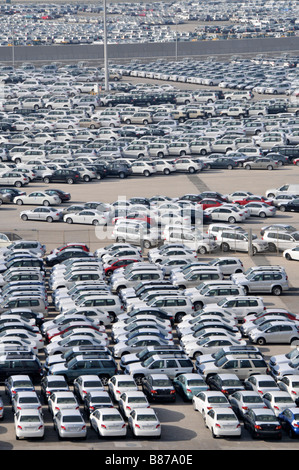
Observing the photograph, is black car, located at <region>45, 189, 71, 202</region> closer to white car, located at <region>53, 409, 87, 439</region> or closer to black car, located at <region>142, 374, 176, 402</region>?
black car, located at <region>142, 374, 176, 402</region>

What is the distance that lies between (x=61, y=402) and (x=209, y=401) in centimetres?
482

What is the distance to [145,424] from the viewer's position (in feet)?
117

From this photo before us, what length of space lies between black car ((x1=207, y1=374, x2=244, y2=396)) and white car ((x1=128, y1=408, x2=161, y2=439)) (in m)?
4.05

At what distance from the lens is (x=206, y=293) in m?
49.6

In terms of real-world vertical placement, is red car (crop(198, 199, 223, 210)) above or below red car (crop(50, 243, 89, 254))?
above

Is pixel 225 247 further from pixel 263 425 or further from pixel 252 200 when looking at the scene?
pixel 263 425

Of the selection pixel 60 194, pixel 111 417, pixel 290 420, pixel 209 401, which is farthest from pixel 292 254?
pixel 111 417

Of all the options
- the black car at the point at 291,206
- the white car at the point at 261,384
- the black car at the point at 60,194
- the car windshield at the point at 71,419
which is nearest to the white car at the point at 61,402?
the car windshield at the point at 71,419

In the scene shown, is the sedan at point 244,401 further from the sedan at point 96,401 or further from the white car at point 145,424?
the sedan at point 96,401

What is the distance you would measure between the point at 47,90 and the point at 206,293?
229 feet

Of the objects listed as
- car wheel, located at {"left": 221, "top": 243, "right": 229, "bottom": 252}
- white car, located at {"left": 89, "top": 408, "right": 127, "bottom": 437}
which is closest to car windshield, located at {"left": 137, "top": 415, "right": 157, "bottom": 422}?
white car, located at {"left": 89, "top": 408, "right": 127, "bottom": 437}

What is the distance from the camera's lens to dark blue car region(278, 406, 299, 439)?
3601cm
